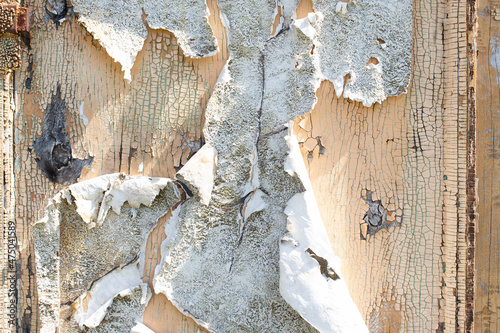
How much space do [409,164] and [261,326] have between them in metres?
0.93

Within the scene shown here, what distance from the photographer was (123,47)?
137 centimetres

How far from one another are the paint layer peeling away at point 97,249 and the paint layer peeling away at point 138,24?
1.67ft

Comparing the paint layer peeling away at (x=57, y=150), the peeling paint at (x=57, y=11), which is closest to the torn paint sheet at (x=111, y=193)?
the paint layer peeling away at (x=57, y=150)

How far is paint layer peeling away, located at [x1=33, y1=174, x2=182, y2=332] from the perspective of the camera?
1339 millimetres

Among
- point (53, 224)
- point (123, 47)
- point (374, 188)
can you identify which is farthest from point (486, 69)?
point (53, 224)

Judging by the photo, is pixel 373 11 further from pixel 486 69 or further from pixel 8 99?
pixel 8 99

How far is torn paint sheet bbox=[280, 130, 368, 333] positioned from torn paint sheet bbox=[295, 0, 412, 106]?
38 cm

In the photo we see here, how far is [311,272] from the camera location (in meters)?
1.25

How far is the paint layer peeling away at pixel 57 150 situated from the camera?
1403mm

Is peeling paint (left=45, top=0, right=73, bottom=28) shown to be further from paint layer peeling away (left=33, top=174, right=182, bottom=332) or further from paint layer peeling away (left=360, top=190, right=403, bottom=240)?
paint layer peeling away (left=360, top=190, right=403, bottom=240)

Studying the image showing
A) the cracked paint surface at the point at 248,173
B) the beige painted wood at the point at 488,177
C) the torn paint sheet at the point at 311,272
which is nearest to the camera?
the torn paint sheet at the point at 311,272

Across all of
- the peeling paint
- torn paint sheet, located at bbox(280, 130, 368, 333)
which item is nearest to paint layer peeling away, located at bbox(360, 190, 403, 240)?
torn paint sheet, located at bbox(280, 130, 368, 333)

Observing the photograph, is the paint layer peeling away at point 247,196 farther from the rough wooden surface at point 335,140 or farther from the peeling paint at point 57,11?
the peeling paint at point 57,11

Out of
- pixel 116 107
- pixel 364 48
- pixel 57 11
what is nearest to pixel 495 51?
pixel 364 48
